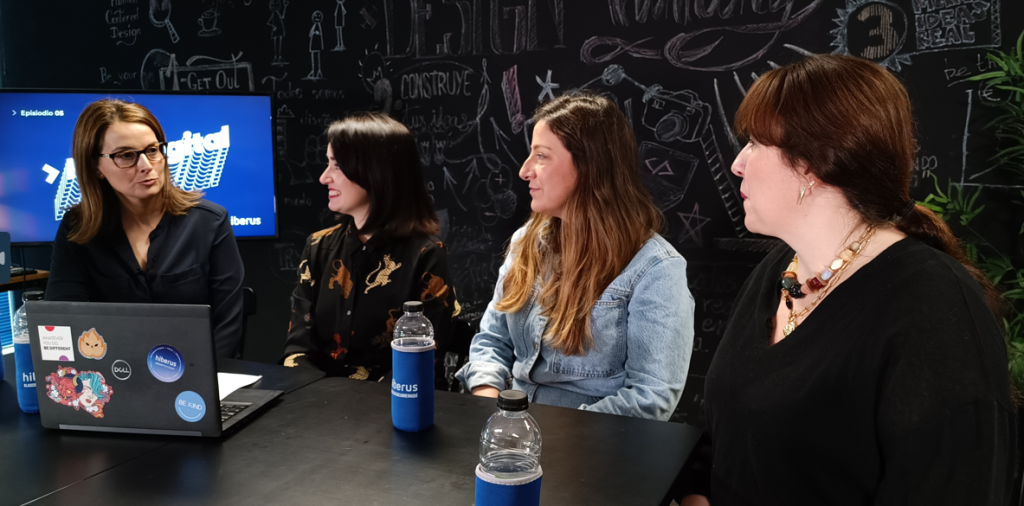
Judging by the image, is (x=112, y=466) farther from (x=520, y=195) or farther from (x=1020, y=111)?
(x=1020, y=111)

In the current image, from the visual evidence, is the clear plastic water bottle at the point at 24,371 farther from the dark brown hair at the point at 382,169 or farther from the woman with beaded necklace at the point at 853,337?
the woman with beaded necklace at the point at 853,337

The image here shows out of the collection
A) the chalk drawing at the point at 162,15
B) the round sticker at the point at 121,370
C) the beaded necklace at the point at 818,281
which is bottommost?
the round sticker at the point at 121,370

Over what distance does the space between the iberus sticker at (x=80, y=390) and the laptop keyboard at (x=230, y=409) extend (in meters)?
0.21

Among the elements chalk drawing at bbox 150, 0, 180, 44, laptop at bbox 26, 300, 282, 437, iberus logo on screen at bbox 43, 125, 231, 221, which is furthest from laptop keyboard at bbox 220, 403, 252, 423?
chalk drawing at bbox 150, 0, 180, 44

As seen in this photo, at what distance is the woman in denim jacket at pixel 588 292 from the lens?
1832 mm

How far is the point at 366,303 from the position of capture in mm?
2332

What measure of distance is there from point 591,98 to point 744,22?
1.31m

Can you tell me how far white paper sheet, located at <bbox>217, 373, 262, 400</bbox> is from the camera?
1589 millimetres

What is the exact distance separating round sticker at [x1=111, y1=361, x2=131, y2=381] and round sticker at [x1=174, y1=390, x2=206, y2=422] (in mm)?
114

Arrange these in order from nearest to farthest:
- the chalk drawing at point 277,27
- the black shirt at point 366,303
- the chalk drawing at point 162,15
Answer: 1. the black shirt at point 366,303
2. the chalk drawing at point 277,27
3. the chalk drawing at point 162,15

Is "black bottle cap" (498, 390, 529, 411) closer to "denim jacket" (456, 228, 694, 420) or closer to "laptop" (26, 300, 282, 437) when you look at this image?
"laptop" (26, 300, 282, 437)

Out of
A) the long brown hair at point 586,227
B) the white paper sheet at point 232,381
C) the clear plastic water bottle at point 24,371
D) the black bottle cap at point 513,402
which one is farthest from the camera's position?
the long brown hair at point 586,227

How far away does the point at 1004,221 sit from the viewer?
2.65m

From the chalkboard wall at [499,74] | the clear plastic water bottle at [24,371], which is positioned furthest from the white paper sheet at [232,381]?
the chalkboard wall at [499,74]
